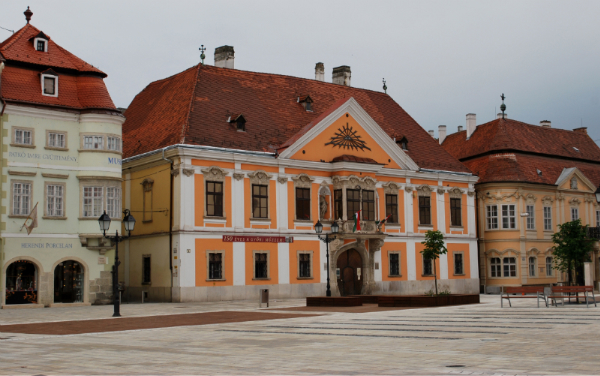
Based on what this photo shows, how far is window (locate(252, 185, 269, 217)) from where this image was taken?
135ft

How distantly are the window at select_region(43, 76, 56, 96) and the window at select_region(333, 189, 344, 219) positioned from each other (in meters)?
17.2

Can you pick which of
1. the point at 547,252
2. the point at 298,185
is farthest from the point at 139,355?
the point at 547,252

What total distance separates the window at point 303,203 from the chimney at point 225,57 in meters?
10.4

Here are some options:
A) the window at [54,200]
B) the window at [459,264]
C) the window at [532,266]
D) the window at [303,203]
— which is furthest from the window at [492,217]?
the window at [54,200]

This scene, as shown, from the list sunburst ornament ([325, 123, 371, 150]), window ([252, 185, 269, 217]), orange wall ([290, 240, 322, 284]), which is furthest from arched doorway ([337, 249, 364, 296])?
sunburst ornament ([325, 123, 371, 150])

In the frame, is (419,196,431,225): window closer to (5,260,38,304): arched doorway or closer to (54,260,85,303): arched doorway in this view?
(54,260,85,303): arched doorway

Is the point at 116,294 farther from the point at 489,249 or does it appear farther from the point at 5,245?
the point at 489,249

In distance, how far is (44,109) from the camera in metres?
35.0

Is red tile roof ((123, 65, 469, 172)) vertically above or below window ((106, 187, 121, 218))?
above

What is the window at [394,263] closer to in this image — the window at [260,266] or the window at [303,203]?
the window at [303,203]

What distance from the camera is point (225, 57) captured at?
47.9 meters

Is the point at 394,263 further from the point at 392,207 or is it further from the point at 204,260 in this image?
the point at 204,260

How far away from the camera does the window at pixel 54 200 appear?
34.8 m

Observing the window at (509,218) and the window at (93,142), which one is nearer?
the window at (93,142)
